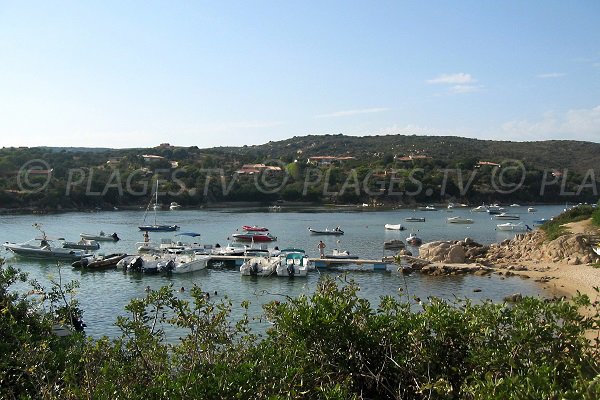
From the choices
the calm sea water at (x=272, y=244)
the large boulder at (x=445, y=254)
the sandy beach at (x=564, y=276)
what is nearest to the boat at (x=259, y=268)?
the calm sea water at (x=272, y=244)

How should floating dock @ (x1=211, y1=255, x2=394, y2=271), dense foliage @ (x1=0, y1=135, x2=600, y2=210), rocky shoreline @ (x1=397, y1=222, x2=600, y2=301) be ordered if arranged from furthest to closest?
dense foliage @ (x1=0, y1=135, x2=600, y2=210)
floating dock @ (x1=211, y1=255, x2=394, y2=271)
rocky shoreline @ (x1=397, y1=222, x2=600, y2=301)

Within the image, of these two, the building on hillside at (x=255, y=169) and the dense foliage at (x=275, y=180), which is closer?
the dense foliage at (x=275, y=180)

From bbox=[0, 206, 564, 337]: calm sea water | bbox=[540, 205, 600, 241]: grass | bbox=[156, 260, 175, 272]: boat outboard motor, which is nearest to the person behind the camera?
bbox=[0, 206, 564, 337]: calm sea water

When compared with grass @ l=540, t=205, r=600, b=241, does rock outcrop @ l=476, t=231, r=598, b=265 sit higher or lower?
lower

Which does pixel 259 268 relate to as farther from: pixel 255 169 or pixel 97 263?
pixel 255 169

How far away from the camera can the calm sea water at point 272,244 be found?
1024 inches

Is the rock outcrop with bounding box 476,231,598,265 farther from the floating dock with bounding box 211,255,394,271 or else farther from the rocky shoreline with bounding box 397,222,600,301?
the floating dock with bounding box 211,255,394,271

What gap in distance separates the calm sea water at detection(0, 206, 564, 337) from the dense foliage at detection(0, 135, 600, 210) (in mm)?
6614

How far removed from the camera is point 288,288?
28.6 m

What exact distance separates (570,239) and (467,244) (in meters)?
7.97

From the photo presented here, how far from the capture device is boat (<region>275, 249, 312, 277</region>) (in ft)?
103

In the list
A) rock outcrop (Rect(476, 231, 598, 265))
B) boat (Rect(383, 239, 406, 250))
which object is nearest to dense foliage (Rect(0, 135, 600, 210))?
boat (Rect(383, 239, 406, 250))

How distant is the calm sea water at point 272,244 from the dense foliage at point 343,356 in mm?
1872

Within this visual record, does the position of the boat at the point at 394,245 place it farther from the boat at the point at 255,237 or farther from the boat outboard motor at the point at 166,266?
the boat outboard motor at the point at 166,266
